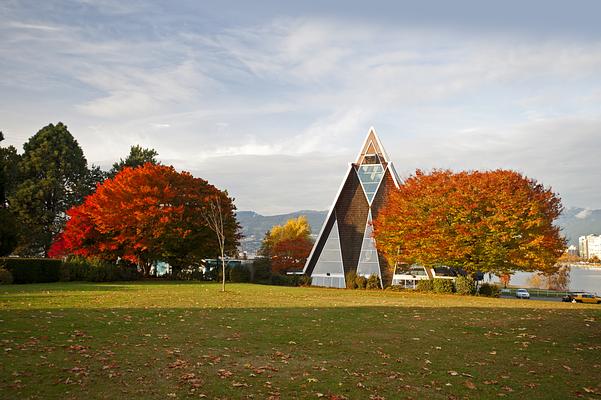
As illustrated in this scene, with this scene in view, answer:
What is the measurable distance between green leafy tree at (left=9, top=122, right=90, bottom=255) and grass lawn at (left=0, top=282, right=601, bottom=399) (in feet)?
129

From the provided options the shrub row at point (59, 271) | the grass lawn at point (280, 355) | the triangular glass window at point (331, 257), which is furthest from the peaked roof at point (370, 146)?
the grass lawn at point (280, 355)

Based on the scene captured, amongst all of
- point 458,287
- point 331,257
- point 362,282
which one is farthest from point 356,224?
point 458,287

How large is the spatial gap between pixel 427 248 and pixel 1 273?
29.5 metres

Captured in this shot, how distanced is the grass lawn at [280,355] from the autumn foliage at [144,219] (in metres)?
23.5

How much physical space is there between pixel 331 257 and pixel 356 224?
438 centimetres

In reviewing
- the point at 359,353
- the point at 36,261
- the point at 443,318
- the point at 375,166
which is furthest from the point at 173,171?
the point at 359,353

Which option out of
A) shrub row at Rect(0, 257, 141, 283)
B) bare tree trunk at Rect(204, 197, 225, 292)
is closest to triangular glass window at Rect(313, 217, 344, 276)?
bare tree trunk at Rect(204, 197, 225, 292)

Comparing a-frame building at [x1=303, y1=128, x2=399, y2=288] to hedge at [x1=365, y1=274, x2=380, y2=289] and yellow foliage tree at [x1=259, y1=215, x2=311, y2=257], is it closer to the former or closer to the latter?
hedge at [x1=365, y1=274, x2=380, y2=289]

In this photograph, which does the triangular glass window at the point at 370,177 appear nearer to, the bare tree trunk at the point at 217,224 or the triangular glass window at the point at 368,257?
the triangular glass window at the point at 368,257

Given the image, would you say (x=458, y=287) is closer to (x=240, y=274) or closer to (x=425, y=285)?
(x=425, y=285)

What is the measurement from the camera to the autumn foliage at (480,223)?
1332 inches

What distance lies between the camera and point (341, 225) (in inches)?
2052

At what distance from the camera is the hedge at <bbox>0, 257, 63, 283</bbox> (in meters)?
34.7

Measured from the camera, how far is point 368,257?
5038 centimetres
